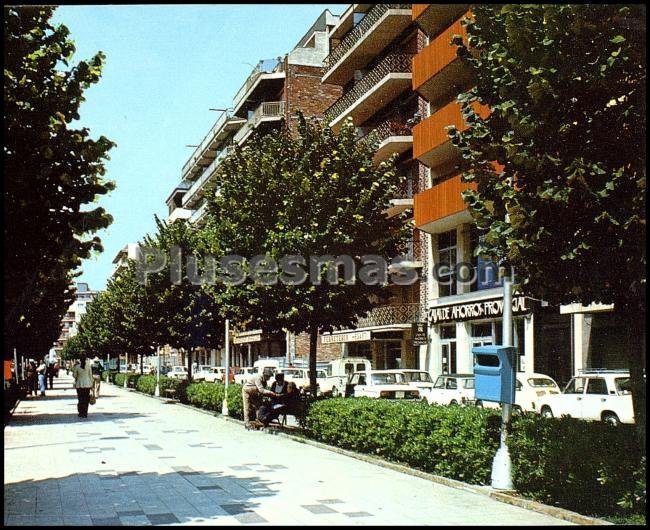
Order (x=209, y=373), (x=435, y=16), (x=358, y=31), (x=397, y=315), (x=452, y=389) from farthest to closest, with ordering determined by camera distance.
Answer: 1. (x=209, y=373)
2. (x=358, y=31)
3. (x=397, y=315)
4. (x=435, y=16)
5. (x=452, y=389)

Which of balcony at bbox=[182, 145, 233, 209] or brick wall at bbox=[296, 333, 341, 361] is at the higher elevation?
balcony at bbox=[182, 145, 233, 209]

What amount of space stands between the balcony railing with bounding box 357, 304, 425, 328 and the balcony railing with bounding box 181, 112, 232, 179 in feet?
106

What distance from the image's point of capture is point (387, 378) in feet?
90.4

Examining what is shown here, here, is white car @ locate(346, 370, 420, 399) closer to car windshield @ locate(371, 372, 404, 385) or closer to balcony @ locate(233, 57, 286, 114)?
car windshield @ locate(371, 372, 404, 385)

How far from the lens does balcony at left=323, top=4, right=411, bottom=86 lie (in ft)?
131

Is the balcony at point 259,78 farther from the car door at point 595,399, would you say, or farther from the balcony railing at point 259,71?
the car door at point 595,399

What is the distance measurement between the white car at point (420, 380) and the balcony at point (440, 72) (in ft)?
33.9

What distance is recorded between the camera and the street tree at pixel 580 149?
29.0 feet

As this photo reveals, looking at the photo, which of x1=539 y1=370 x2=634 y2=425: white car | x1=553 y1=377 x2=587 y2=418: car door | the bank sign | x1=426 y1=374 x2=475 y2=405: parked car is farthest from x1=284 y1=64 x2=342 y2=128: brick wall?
x1=539 y1=370 x2=634 y2=425: white car

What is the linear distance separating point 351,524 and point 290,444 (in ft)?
27.5

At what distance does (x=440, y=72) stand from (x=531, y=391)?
1401 cm

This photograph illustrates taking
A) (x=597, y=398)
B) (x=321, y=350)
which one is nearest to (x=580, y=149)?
(x=597, y=398)

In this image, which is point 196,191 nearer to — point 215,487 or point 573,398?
point 573,398

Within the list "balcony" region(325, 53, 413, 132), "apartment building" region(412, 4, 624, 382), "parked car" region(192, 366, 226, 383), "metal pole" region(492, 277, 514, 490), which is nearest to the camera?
"metal pole" region(492, 277, 514, 490)
